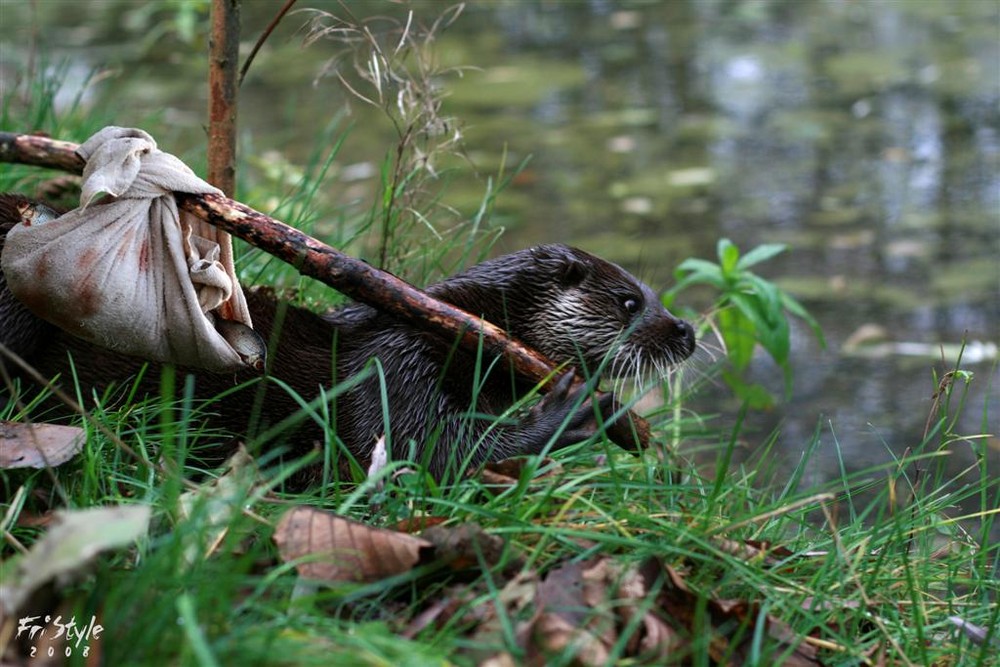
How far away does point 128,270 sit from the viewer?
7.80ft

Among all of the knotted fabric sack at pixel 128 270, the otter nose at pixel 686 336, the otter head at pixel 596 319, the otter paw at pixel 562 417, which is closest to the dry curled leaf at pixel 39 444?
the knotted fabric sack at pixel 128 270

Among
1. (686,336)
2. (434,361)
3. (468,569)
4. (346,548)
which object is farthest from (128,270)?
(686,336)

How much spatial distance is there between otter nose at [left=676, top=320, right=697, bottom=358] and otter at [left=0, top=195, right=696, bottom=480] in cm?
2

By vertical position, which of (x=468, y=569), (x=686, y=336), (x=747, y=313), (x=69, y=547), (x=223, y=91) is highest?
(x=223, y=91)

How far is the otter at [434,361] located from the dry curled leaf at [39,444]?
0.94 ft

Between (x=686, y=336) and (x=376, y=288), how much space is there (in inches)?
30.1

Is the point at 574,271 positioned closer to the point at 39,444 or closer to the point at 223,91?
the point at 223,91

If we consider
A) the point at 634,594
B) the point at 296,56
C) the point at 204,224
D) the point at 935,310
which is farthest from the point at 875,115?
the point at 634,594

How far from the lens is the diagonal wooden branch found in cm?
249

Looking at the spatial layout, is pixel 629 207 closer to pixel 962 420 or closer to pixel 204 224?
pixel 962 420

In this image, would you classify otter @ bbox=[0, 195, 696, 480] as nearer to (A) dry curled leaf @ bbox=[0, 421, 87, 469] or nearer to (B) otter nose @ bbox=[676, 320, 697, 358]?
(B) otter nose @ bbox=[676, 320, 697, 358]

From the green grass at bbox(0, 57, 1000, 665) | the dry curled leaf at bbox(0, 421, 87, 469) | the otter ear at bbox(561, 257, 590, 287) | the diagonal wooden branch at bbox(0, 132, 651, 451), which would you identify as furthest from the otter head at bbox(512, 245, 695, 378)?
the dry curled leaf at bbox(0, 421, 87, 469)

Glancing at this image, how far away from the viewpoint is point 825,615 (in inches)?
78.5

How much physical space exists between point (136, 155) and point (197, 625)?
47.4 inches
